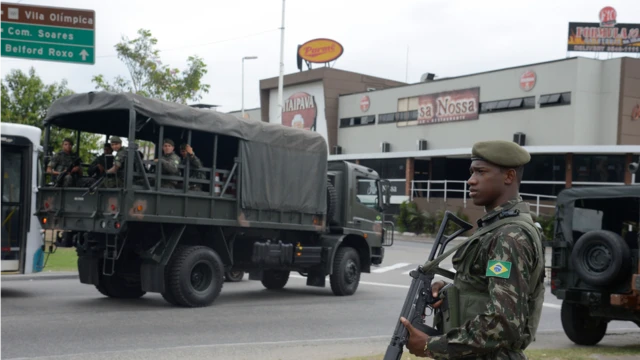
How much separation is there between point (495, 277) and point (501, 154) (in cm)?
56

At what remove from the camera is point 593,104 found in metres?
35.1

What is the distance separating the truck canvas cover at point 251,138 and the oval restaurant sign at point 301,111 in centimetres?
3568

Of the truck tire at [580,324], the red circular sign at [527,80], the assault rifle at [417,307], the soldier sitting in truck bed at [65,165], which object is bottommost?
the truck tire at [580,324]

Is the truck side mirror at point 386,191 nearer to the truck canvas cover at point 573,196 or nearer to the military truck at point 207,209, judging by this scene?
the military truck at point 207,209

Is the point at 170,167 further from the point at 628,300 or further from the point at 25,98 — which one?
the point at 25,98

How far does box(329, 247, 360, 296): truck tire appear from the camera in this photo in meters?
15.0

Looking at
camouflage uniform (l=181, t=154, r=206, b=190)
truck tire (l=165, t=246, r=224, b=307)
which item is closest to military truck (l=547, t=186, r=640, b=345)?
truck tire (l=165, t=246, r=224, b=307)

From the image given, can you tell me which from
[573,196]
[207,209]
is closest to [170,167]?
[207,209]

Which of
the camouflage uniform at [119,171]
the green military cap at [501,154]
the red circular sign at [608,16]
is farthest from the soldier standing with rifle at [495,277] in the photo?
the red circular sign at [608,16]

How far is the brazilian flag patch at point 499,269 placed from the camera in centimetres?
309

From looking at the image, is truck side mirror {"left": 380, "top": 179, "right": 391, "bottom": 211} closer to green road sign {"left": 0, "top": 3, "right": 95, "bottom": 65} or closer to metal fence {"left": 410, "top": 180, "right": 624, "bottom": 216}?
green road sign {"left": 0, "top": 3, "right": 95, "bottom": 65}

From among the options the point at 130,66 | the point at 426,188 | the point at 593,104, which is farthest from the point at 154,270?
the point at 426,188

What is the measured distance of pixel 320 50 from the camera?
52.3 meters

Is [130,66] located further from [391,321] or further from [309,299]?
[391,321]
